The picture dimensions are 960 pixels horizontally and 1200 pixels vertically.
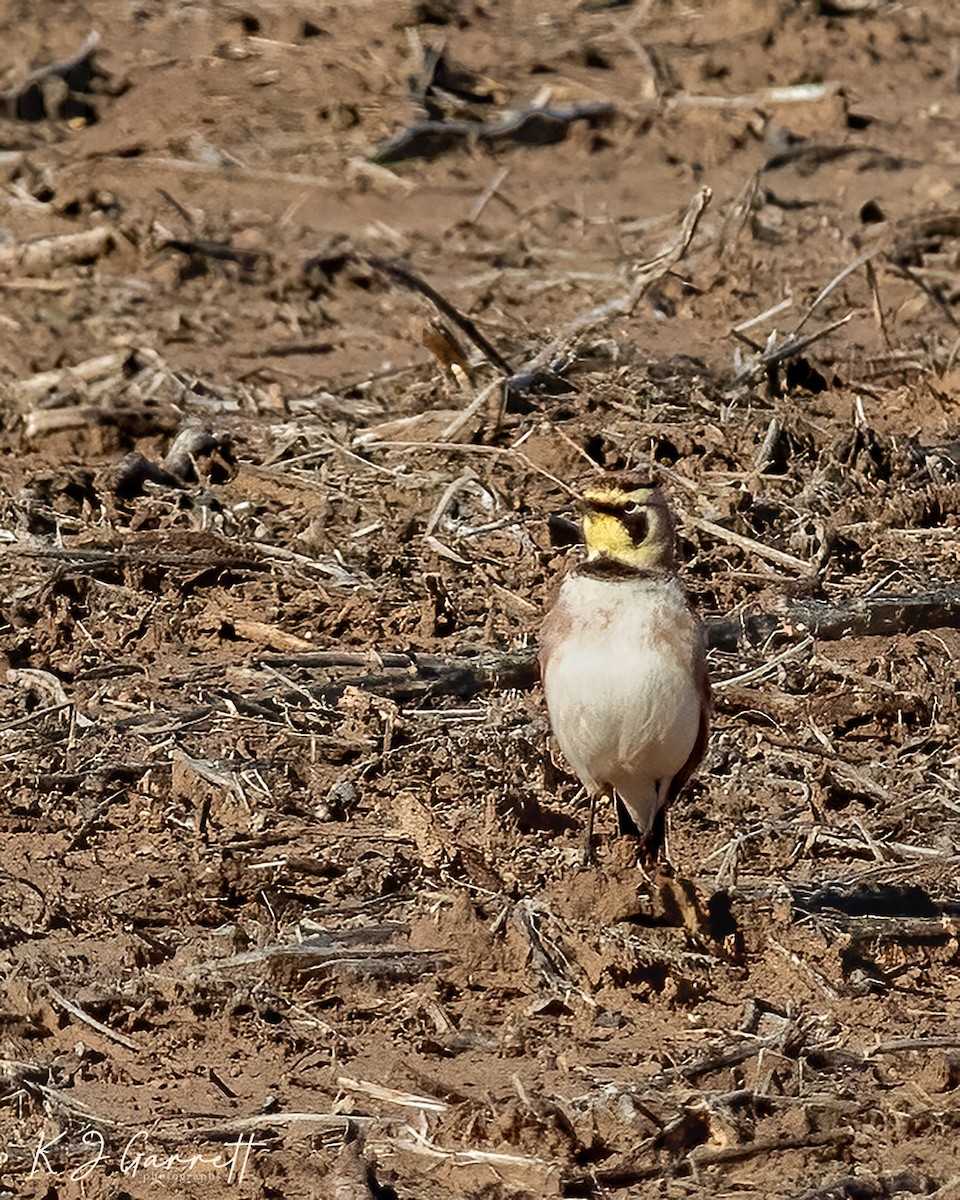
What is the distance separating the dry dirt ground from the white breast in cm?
36

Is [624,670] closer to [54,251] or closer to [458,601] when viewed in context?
[458,601]

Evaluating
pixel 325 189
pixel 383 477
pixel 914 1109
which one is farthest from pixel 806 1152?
pixel 325 189

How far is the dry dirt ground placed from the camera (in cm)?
478

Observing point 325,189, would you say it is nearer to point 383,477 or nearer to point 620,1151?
point 383,477

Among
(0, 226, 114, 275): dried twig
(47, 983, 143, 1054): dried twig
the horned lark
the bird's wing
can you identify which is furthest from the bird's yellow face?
(0, 226, 114, 275): dried twig

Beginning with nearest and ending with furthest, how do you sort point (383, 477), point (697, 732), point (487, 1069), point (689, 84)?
1. point (487, 1069)
2. point (697, 732)
3. point (383, 477)
4. point (689, 84)

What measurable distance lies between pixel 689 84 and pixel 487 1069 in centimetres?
869

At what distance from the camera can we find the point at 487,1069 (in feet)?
15.9

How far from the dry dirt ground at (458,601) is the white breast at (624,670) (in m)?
0.36

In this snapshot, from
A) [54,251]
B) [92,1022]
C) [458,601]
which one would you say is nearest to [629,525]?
[92,1022]

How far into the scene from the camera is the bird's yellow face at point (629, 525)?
5.18m

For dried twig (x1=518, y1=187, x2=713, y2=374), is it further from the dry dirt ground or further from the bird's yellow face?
the bird's yellow face

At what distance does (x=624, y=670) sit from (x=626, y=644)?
64 millimetres

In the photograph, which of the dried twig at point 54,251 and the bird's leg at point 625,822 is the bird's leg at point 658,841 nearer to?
the bird's leg at point 625,822
